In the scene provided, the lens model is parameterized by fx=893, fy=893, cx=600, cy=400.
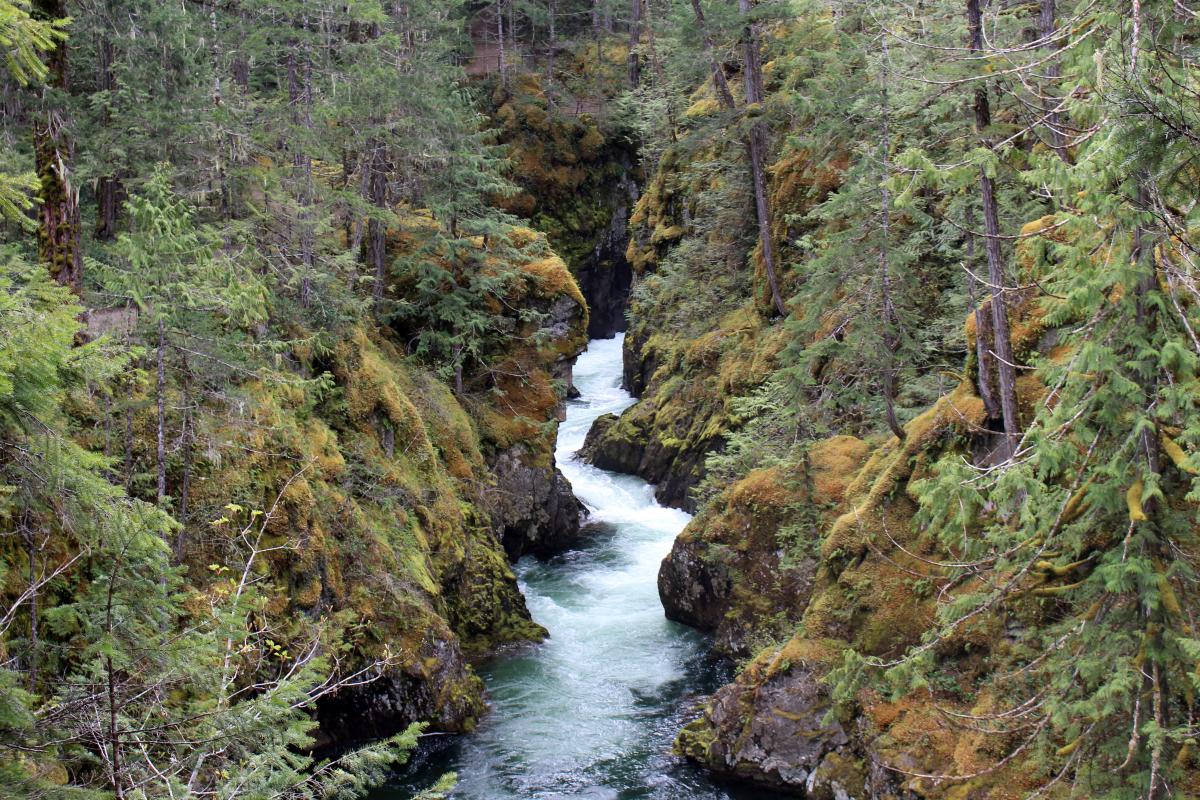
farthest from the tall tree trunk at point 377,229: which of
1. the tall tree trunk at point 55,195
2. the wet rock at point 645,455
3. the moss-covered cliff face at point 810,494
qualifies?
the tall tree trunk at point 55,195

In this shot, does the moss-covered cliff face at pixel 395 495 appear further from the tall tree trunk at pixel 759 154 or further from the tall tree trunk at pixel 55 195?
the tall tree trunk at pixel 759 154

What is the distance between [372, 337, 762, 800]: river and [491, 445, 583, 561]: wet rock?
1.99ft

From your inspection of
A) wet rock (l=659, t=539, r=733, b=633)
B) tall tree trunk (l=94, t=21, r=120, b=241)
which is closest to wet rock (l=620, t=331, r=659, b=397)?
wet rock (l=659, t=539, r=733, b=633)

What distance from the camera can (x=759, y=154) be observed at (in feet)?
81.3

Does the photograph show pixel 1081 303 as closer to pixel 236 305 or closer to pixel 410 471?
pixel 236 305

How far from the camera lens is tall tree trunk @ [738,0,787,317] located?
24281mm

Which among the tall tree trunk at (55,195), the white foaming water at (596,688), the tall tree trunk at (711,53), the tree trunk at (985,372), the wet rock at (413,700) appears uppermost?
the tall tree trunk at (711,53)

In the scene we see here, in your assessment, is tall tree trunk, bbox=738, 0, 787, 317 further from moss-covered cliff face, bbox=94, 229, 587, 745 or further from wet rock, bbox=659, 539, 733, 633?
wet rock, bbox=659, 539, 733, 633

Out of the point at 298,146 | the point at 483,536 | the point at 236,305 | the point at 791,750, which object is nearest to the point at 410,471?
the point at 483,536

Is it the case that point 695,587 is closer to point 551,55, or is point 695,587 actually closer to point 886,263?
point 886,263

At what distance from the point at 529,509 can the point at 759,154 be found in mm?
11629

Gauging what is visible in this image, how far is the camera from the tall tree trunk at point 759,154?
2428 centimetres

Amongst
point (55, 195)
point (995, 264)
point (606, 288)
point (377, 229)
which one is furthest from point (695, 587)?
point (606, 288)

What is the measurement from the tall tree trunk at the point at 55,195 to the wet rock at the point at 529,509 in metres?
13.2
